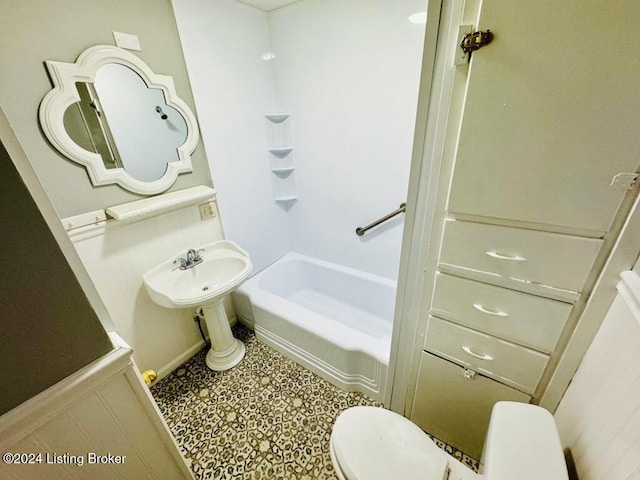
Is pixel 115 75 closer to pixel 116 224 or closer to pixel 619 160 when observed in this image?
pixel 116 224

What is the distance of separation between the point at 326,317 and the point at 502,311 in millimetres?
1144

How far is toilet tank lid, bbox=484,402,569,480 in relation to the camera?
2.07ft

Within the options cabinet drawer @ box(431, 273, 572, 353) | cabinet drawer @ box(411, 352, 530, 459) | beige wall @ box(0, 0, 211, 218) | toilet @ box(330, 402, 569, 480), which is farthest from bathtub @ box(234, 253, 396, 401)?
beige wall @ box(0, 0, 211, 218)

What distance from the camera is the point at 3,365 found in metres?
0.49

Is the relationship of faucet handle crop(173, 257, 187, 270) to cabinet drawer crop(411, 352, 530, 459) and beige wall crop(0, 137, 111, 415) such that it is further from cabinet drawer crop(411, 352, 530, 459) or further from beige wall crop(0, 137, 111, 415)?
cabinet drawer crop(411, 352, 530, 459)

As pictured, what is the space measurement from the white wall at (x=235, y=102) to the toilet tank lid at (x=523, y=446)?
5.76ft

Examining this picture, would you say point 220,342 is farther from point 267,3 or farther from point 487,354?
point 267,3

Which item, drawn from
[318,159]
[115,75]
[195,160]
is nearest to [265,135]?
[318,159]

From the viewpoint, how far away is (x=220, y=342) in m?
1.70

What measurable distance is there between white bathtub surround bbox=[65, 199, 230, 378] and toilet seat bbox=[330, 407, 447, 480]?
126cm

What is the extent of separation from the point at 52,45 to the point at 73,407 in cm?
134

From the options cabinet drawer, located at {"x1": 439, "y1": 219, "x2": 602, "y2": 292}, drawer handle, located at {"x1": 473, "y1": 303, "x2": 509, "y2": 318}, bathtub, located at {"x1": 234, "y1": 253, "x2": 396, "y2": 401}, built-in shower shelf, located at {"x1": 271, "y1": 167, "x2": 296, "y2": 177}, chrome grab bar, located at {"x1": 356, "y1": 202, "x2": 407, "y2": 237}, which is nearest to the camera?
cabinet drawer, located at {"x1": 439, "y1": 219, "x2": 602, "y2": 292}

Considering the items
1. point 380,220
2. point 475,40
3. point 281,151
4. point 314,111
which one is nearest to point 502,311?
point 475,40

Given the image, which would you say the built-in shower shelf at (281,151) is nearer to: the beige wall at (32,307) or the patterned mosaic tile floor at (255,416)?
the patterned mosaic tile floor at (255,416)
